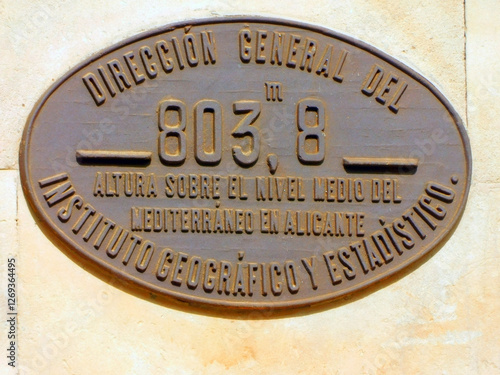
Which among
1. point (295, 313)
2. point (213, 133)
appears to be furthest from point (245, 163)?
point (295, 313)

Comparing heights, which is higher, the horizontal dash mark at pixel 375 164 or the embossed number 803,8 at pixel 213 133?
the embossed number 803,8 at pixel 213 133

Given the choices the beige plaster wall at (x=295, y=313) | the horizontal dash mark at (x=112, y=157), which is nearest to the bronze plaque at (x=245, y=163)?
the horizontal dash mark at (x=112, y=157)

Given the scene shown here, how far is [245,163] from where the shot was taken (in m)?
5.08

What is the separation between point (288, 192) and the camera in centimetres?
509

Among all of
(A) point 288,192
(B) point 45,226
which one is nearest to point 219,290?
(A) point 288,192

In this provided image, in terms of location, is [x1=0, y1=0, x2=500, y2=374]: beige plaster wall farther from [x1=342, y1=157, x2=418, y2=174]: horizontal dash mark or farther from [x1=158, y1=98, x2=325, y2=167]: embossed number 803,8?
[x1=158, y1=98, x2=325, y2=167]: embossed number 803,8

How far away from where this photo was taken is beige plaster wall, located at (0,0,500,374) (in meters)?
4.90

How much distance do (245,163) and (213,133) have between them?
262 mm

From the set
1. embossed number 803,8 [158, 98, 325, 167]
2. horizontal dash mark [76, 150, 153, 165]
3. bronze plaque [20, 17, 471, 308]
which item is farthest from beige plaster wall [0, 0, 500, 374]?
embossed number 803,8 [158, 98, 325, 167]

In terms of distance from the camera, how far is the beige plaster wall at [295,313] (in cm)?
490

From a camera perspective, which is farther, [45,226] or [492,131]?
[492,131]

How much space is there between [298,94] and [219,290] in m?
1.26

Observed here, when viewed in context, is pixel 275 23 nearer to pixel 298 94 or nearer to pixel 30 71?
pixel 298 94

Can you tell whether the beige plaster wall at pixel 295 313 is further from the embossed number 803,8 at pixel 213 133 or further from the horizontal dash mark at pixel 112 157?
the embossed number 803,8 at pixel 213 133
